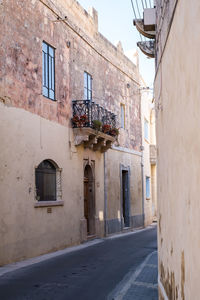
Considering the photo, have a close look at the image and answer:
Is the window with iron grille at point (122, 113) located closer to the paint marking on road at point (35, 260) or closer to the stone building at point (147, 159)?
the stone building at point (147, 159)

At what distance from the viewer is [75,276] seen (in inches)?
372

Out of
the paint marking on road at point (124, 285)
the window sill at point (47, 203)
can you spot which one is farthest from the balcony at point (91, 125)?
the paint marking on road at point (124, 285)

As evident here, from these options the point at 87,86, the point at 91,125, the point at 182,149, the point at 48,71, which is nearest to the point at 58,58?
the point at 48,71

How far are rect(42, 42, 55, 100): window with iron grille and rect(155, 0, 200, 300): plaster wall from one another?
28.7 feet

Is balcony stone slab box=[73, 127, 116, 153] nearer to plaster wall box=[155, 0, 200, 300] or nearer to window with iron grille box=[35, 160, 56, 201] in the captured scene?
window with iron grille box=[35, 160, 56, 201]

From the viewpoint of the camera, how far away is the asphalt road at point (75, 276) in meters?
7.82

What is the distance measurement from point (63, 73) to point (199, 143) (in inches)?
504

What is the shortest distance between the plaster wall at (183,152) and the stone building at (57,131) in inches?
263

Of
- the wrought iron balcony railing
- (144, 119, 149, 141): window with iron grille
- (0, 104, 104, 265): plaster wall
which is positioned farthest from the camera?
(144, 119, 149, 141): window with iron grille

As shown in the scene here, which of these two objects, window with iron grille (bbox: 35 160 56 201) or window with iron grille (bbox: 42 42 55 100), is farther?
window with iron grille (bbox: 42 42 55 100)

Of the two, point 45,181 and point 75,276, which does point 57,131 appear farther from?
point 75,276

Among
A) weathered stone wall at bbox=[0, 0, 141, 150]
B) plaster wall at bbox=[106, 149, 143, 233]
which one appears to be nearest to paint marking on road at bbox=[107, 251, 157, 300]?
weathered stone wall at bbox=[0, 0, 141, 150]

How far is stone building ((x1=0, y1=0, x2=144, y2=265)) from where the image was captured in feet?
38.9

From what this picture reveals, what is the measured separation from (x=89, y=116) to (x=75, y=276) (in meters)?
8.25
